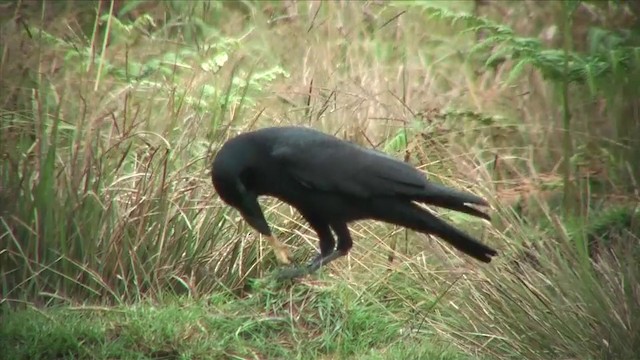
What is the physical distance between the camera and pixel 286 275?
550 centimetres

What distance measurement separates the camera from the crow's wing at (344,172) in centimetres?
516

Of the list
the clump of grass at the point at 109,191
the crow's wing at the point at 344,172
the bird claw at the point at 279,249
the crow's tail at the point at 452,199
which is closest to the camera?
the crow's tail at the point at 452,199

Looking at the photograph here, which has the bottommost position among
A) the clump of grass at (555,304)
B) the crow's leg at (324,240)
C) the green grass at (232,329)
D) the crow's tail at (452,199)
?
the green grass at (232,329)

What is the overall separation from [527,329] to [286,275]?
1.06 metres

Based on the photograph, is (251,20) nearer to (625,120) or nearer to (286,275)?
(625,120)

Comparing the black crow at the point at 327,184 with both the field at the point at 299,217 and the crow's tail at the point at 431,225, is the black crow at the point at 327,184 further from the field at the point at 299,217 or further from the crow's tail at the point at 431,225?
the field at the point at 299,217

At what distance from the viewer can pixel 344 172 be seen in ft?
17.2

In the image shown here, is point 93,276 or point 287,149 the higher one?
point 287,149

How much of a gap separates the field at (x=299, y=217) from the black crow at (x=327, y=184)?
2.00 ft

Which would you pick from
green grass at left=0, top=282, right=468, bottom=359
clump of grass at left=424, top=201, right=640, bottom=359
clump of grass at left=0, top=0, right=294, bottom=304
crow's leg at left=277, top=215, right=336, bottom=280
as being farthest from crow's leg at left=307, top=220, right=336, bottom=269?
clump of grass at left=0, top=0, right=294, bottom=304

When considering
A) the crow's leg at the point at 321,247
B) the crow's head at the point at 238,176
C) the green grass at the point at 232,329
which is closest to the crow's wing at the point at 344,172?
the crow's head at the point at 238,176

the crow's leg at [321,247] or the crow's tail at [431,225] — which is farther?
the crow's leg at [321,247]

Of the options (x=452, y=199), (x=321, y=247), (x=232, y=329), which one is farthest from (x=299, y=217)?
(x=452, y=199)

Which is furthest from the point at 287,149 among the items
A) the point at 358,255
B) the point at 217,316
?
the point at 358,255
